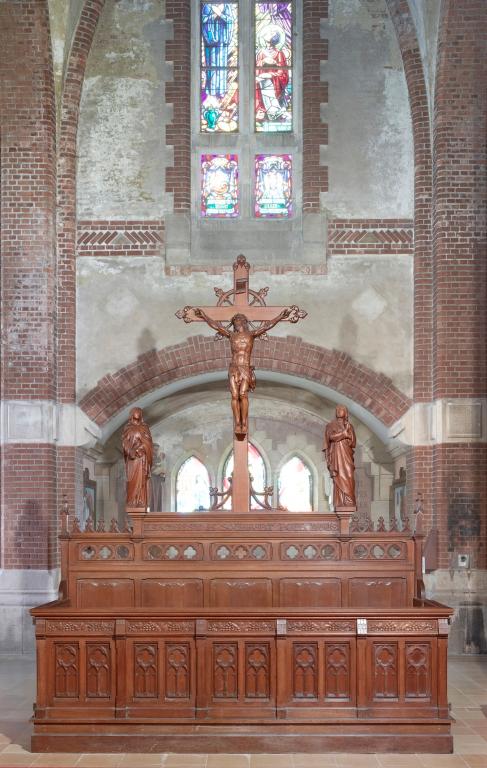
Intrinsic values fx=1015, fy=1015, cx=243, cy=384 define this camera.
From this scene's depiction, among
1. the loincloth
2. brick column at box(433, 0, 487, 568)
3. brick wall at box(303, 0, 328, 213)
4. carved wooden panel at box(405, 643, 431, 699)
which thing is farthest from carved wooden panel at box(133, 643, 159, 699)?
brick wall at box(303, 0, 328, 213)

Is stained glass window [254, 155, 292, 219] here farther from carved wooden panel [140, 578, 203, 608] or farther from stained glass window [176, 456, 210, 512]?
stained glass window [176, 456, 210, 512]

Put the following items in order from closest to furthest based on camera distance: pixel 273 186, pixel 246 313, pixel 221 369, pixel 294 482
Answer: pixel 246 313 < pixel 221 369 < pixel 273 186 < pixel 294 482

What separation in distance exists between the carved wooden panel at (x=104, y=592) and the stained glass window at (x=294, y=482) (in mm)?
11143

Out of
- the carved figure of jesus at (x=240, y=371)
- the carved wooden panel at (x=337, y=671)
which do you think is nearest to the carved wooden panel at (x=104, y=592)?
the carved figure of jesus at (x=240, y=371)

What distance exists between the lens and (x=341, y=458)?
10.4 metres

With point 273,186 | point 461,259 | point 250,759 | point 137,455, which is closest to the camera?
point 250,759

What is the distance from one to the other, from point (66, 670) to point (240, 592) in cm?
216

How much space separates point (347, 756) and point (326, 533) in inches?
93.2

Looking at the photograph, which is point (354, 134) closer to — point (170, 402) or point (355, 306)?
point (355, 306)

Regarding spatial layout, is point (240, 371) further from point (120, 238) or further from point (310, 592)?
point (120, 238)

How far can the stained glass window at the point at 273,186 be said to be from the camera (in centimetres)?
1568

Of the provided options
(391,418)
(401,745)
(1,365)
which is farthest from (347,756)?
(1,365)

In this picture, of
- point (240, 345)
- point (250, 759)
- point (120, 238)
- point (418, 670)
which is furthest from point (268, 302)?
point (250, 759)

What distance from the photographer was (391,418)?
14.9 metres
